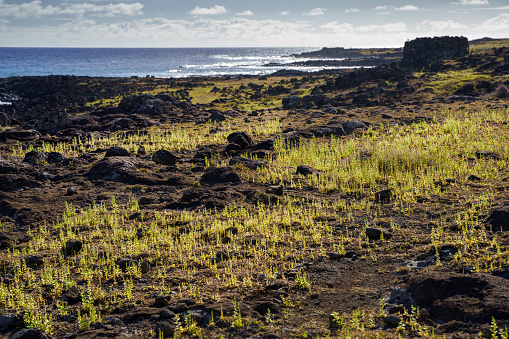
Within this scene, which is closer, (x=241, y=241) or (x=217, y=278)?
(x=217, y=278)

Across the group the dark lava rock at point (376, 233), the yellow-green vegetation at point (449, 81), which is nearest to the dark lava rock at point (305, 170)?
the dark lava rock at point (376, 233)

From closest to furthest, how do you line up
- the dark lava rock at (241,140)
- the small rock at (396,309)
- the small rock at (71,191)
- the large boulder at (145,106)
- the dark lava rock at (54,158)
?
the small rock at (396,309) < the small rock at (71,191) < the dark lava rock at (54,158) < the dark lava rock at (241,140) < the large boulder at (145,106)

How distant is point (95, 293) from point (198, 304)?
83.3 inches

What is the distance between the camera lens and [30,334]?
654cm

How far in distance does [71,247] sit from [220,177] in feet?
23.5

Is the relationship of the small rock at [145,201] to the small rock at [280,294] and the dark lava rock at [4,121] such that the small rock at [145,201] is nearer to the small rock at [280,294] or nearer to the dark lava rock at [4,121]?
the small rock at [280,294]

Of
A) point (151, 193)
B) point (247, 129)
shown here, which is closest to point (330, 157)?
point (151, 193)

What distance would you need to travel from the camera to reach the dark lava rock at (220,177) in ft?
53.6

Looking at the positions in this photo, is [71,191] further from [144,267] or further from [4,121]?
[4,121]


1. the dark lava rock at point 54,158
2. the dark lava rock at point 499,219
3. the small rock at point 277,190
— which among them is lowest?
the small rock at point 277,190

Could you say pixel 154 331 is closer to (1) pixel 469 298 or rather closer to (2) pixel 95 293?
(2) pixel 95 293

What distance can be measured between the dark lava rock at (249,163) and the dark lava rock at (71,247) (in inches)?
345

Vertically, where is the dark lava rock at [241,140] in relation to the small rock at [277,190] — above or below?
above

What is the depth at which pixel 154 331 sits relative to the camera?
6836 mm
